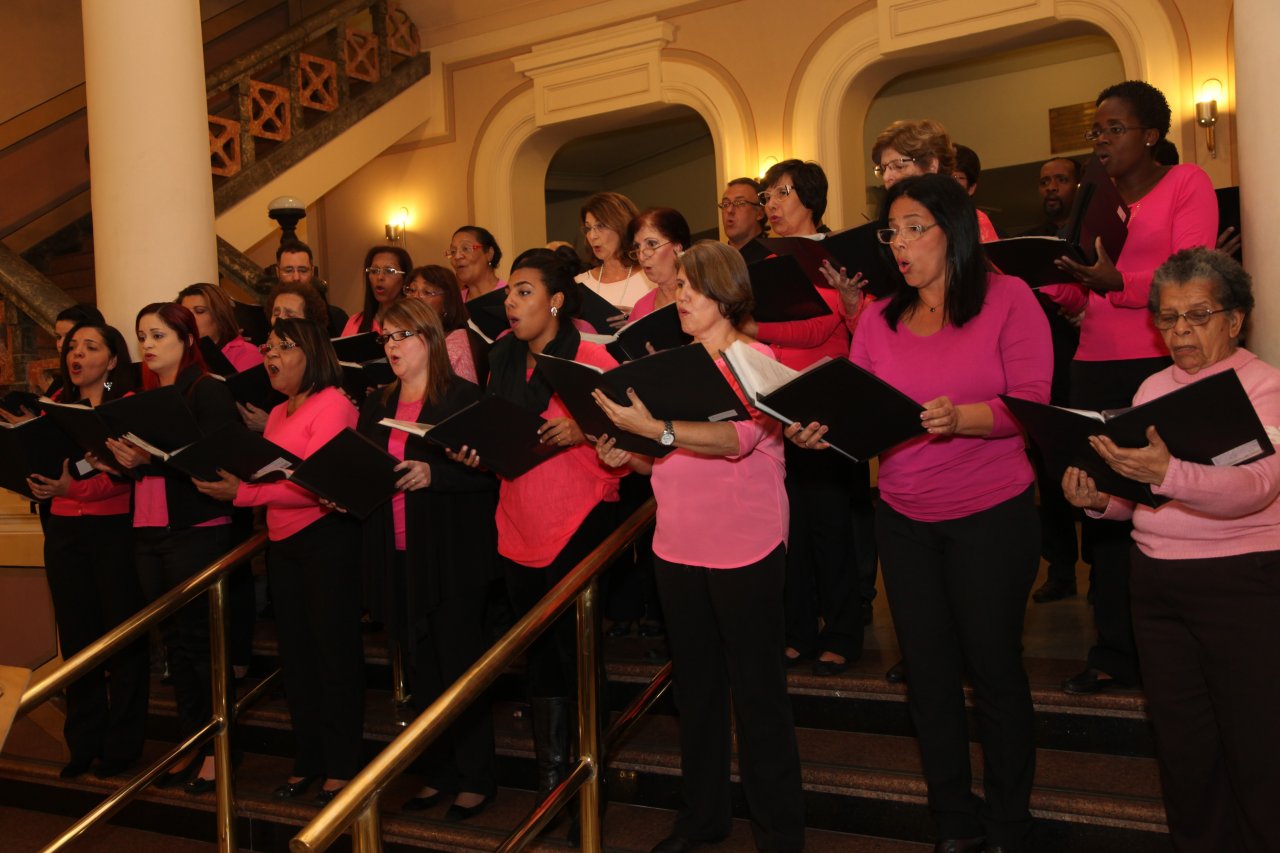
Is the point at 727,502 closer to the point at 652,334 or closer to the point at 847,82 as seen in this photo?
the point at 652,334

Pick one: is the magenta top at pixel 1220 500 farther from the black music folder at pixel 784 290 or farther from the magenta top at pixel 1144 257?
the black music folder at pixel 784 290

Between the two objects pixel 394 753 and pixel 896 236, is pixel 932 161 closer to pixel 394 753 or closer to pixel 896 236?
pixel 896 236

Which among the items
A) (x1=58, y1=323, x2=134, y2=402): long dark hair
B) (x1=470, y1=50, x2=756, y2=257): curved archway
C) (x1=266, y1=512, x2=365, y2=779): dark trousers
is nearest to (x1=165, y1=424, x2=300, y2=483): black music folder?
(x1=266, y1=512, x2=365, y2=779): dark trousers

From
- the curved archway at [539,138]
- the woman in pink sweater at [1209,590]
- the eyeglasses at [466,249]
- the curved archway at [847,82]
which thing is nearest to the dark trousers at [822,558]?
the woman in pink sweater at [1209,590]

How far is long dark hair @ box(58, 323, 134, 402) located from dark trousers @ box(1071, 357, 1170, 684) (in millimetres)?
3382

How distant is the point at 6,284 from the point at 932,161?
463cm

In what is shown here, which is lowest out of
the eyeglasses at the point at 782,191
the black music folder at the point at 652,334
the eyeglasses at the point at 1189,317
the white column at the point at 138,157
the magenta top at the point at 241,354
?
the eyeglasses at the point at 1189,317

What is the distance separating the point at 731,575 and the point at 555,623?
2.17 feet

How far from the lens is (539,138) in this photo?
384 inches

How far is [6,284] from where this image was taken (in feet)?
19.2

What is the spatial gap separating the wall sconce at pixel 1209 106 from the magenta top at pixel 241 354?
543 cm

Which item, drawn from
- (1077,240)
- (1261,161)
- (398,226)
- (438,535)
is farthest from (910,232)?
(398,226)

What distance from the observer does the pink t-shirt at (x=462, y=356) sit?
14.0ft

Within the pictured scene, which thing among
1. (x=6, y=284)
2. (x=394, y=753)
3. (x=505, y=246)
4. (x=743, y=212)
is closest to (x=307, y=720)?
(x=394, y=753)
